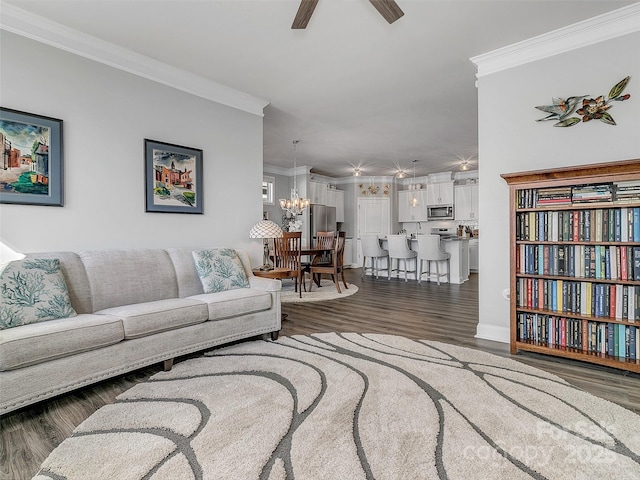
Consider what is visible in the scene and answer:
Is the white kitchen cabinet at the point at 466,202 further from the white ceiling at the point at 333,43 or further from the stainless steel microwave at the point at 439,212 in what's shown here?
the white ceiling at the point at 333,43

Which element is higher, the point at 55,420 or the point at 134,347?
the point at 134,347

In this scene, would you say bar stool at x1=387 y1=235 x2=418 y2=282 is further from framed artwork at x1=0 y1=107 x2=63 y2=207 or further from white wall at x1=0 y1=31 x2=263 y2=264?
framed artwork at x1=0 y1=107 x2=63 y2=207

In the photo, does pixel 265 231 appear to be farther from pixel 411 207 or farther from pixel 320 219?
pixel 411 207

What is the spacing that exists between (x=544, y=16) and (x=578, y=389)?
275 centimetres

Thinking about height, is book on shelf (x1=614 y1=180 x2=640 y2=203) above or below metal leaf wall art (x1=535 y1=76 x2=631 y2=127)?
below

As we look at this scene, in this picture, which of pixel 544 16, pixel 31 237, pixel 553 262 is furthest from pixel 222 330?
pixel 544 16

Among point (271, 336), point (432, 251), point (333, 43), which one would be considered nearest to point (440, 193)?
point (432, 251)

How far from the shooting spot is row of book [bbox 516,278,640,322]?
2580mm

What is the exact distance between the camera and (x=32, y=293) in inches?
89.3

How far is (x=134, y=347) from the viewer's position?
95.0 inches

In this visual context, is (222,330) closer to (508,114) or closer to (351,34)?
(351,34)

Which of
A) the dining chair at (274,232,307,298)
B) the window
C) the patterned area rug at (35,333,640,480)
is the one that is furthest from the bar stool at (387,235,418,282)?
the patterned area rug at (35,333,640,480)

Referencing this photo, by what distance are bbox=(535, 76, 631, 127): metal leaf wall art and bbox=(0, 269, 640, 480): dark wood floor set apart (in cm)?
197

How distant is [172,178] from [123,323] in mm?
1710
